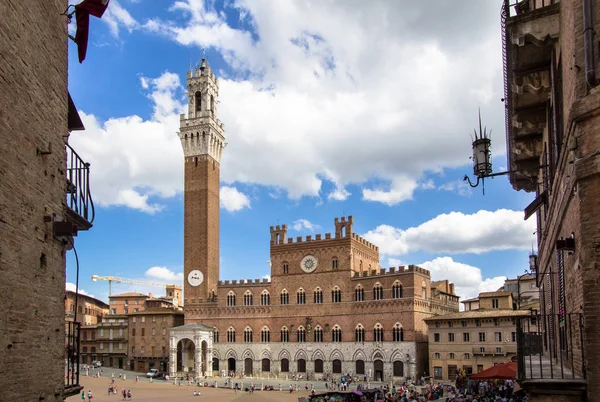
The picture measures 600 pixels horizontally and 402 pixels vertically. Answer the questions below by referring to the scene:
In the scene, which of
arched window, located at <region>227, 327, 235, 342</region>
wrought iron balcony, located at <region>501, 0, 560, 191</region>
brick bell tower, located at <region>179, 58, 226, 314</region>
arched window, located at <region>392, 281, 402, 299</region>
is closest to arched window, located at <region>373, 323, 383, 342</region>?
arched window, located at <region>392, 281, 402, 299</region>

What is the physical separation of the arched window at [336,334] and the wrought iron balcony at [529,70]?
153 ft

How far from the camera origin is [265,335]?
63375 millimetres

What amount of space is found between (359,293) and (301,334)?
25.2 feet

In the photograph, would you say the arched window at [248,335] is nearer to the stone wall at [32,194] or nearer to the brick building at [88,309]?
the brick building at [88,309]

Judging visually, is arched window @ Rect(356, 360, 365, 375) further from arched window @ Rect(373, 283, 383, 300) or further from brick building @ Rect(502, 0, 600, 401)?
brick building @ Rect(502, 0, 600, 401)

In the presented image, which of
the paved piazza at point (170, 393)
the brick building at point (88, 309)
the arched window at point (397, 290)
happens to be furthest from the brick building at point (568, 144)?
the brick building at point (88, 309)

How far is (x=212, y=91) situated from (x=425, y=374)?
42076mm

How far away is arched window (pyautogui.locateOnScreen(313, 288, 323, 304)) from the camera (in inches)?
2400

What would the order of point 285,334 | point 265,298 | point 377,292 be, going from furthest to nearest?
point 265,298
point 285,334
point 377,292

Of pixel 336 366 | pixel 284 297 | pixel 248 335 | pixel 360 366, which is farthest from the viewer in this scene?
pixel 248 335

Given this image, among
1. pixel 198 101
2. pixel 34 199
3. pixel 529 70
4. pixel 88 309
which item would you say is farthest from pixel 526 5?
pixel 88 309

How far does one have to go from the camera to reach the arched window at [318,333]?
59.8 meters

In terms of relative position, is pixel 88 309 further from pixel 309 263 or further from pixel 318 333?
pixel 318 333

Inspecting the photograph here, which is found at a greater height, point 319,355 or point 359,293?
point 359,293
